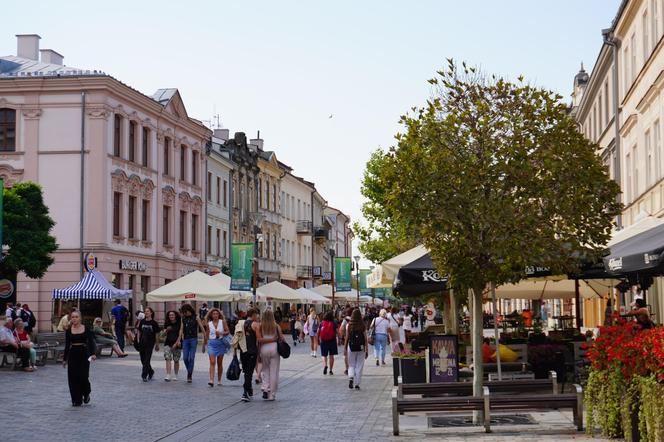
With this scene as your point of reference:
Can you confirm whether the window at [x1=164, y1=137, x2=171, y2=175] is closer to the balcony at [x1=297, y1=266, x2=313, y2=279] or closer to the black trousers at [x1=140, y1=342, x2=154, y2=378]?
the black trousers at [x1=140, y1=342, x2=154, y2=378]

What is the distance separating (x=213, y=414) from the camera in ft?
53.2

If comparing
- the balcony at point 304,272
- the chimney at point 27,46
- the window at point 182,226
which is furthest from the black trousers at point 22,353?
the balcony at point 304,272

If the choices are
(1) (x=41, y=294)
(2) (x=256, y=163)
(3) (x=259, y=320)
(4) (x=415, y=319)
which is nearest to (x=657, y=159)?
(3) (x=259, y=320)

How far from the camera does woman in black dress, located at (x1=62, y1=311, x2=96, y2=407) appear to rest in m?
17.2

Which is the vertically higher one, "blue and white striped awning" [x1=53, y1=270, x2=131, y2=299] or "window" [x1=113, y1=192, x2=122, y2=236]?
"window" [x1=113, y1=192, x2=122, y2=236]

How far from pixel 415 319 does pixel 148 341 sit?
125 feet

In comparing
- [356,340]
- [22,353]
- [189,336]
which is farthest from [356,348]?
[22,353]

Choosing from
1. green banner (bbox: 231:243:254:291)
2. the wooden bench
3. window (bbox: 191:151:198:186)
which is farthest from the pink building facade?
the wooden bench

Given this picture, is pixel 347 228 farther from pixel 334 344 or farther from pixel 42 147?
pixel 334 344

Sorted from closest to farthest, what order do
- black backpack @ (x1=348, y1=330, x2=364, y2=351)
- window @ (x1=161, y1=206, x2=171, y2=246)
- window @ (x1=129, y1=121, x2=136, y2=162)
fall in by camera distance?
1. black backpack @ (x1=348, y1=330, x2=364, y2=351)
2. window @ (x1=129, y1=121, x2=136, y2=162)
3. window @ (x1=161, y1=206, x2=171, y2=246)

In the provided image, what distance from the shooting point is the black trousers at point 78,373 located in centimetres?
1722

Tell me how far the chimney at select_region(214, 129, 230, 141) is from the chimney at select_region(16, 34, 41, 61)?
2326cm

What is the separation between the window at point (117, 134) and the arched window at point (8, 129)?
13.7 feet

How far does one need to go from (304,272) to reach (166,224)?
34.7 meters
